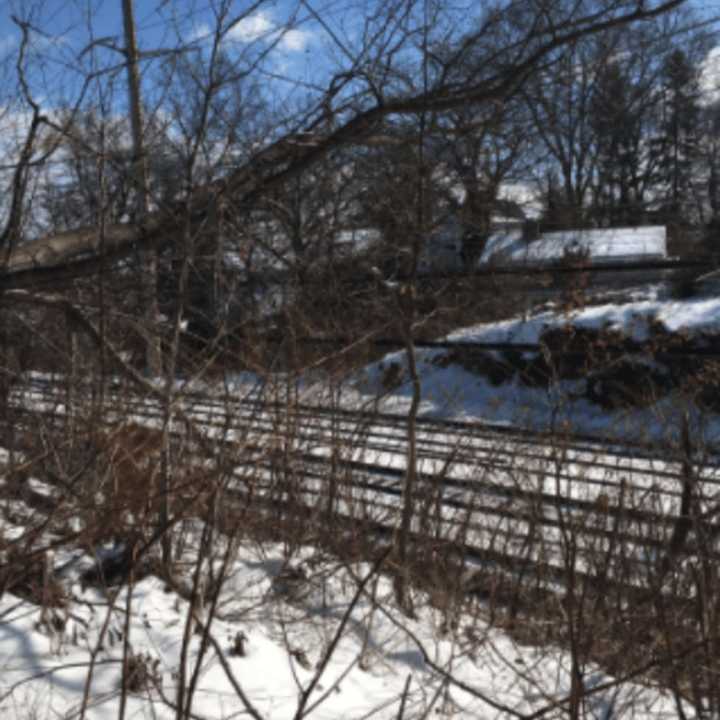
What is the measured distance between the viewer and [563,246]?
1593 cm

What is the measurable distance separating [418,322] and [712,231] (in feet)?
42.5

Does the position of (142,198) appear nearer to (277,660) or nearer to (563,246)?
(277,660)

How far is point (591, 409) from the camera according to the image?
12.8 metres

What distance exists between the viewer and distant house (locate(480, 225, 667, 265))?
36.9 ft

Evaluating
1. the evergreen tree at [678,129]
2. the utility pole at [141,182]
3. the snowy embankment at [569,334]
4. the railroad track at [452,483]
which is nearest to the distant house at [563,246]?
the snowy embankment at [569,334]

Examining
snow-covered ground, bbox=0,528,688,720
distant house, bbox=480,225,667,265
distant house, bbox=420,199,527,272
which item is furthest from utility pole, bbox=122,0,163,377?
distant house, bbox=480,225,667,265

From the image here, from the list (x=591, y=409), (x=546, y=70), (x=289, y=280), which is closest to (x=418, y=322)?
(x=289, y=280)

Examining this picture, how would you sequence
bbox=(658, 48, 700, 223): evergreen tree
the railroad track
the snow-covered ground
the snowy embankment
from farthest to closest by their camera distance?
the snowy embankment < bbox=(658, 48, 700, 223): evergreen tree < the railroad track < the snow-covered ground

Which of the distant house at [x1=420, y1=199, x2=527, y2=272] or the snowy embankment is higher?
the distant house at [x1=420, y1=199, x2=527, y2=272]

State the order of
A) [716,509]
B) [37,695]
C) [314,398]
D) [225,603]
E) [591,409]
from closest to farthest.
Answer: [716,509]
[37,695]
[225,603]
[314,398]
[591,409]

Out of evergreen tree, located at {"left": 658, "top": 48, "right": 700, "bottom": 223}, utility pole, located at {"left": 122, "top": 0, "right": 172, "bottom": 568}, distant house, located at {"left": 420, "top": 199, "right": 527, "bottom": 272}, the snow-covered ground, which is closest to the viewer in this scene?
the snow-covered ground

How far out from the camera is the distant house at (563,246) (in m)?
11.2

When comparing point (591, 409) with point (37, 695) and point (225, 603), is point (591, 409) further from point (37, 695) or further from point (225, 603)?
point (37, 695)

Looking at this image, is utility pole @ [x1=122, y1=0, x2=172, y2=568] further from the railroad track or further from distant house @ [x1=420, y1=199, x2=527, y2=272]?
distant house @ [x1=420, y1=199, x2=527, y2=272]
